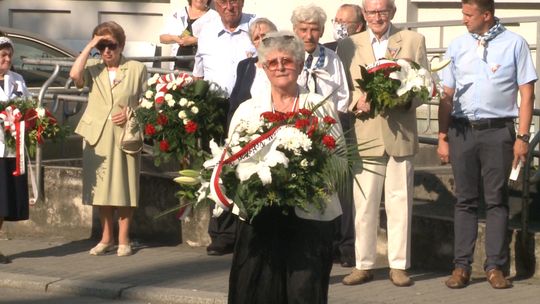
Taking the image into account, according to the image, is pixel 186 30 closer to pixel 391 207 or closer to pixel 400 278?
pixel 391 207

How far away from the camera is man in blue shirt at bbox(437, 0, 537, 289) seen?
10344 millimetres

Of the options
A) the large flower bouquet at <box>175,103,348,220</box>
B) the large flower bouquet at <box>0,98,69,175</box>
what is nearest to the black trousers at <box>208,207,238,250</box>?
the large flower bouquet at <box>0,98,69,175</box>

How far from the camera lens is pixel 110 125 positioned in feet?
40.4

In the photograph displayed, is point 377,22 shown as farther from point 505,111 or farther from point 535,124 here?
point 535,124

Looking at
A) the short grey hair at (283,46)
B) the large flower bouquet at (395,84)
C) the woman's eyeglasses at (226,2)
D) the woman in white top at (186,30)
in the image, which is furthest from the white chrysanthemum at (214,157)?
the woman in white top at (186,30)

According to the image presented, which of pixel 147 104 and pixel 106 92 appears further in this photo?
pixel 106 92

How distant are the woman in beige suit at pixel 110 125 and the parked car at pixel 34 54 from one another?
3.28 metres

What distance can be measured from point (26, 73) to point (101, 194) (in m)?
3.83

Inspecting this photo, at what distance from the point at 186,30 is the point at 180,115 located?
3.30 m

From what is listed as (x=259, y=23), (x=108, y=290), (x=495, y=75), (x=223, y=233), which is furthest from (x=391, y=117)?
(x=108, y=290)

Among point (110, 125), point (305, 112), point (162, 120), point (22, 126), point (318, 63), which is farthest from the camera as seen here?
point (110, 125)

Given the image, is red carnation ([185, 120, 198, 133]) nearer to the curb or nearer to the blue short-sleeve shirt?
the curb

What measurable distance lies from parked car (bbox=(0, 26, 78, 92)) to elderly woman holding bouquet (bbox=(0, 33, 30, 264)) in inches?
123

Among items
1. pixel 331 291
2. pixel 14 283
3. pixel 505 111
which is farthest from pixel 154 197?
pixel 505 111
